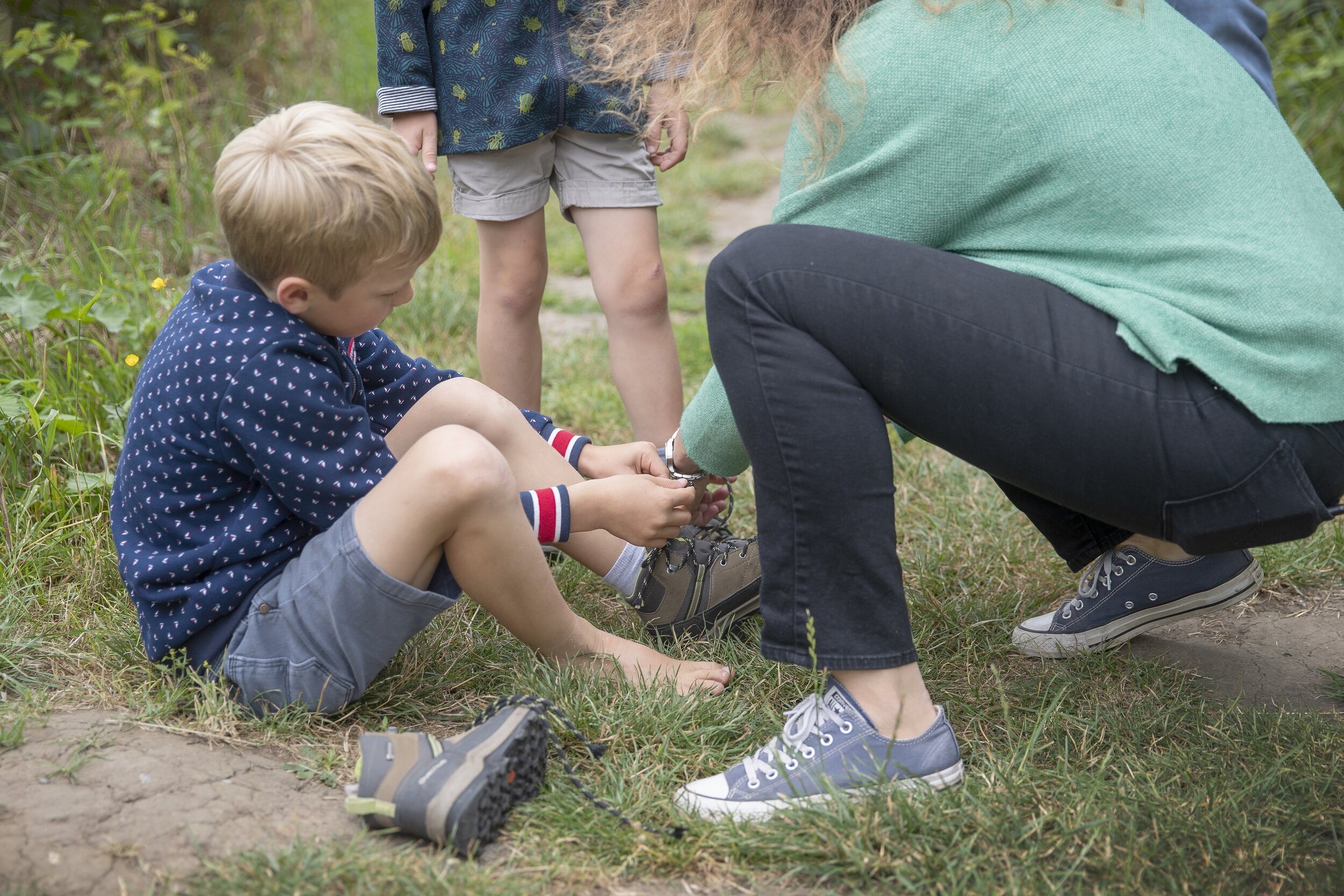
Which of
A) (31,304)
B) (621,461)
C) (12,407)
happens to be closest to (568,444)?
(621,461)

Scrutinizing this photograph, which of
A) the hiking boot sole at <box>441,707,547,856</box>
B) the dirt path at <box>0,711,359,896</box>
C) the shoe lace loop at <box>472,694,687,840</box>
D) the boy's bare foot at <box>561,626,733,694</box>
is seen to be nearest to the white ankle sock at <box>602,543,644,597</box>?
the boy's bare foot at <box>561,626,733,694</box>

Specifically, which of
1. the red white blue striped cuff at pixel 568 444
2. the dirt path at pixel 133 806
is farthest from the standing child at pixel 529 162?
the dirt path at pixel 133 806

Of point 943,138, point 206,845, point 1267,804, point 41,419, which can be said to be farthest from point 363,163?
point 1267,804

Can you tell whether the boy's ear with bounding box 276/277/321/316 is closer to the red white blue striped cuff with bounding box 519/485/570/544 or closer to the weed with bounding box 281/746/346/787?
the red white blue striped cuff with bounding box 519/485/570/544

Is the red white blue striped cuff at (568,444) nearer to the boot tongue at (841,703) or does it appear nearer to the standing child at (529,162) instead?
the standing child at (529,162)

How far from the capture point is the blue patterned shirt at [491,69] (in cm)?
233

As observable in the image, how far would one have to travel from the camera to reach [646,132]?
1.92 metres

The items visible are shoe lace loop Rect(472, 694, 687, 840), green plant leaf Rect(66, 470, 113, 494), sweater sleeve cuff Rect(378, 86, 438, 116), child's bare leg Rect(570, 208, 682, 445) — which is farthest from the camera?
child's bare leg Rect(570, 208, 682, 445)

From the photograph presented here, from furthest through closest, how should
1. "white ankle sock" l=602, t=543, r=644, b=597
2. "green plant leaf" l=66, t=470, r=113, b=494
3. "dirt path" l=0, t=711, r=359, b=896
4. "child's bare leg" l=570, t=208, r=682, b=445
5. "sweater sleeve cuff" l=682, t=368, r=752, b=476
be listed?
"child's bare leg" l=570, t=208, r=682, b=445
"green plant leaf" l=66, t=470, r=113, b=494
"white ankle sock" l=602, t=543, r=644, b=597
"sweater sleeve cuff" l=682, t=368, r=752, b=476
"dirt path" l=0, t=711, r=359, b=896

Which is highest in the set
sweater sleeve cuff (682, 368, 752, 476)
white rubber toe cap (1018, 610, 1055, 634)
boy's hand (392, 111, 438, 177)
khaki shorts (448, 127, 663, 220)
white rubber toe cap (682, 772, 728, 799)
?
boy's hand (392, 111, 438, 177)

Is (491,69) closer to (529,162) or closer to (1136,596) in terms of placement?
(529,162)

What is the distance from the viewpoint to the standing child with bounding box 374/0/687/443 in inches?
92.0

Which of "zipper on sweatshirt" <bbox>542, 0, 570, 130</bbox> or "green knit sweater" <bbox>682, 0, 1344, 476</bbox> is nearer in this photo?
"green knit sweater" <bbox>682, 0, 1344, 476</bbox>

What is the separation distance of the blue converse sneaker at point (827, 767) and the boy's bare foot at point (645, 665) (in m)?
0.26
